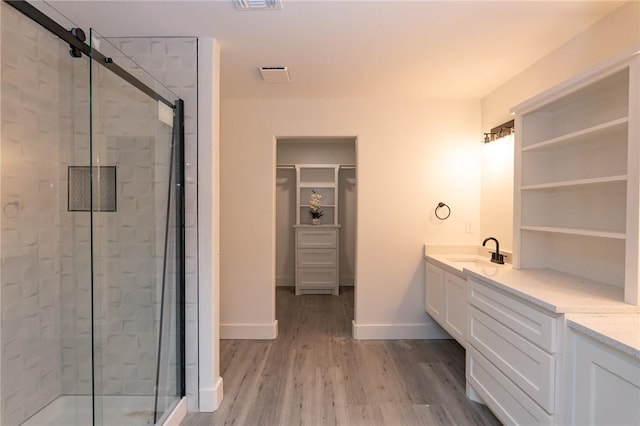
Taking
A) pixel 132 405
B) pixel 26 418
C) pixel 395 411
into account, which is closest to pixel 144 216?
pixel 132 405

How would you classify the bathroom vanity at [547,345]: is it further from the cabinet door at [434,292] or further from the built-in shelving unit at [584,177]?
the cabinet door at [434,292]

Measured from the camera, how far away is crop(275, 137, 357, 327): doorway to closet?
16.8 ft

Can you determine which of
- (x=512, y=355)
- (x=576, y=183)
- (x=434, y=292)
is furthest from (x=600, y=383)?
(x=434, y=292)

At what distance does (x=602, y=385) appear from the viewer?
122 cm

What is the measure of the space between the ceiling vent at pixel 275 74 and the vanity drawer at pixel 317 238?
2.76 metres

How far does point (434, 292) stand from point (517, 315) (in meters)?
1.41

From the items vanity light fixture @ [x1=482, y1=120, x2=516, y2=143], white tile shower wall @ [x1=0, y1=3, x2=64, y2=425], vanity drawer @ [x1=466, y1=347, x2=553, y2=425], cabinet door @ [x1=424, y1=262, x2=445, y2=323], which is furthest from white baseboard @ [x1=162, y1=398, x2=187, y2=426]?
vanity light fixture @ [x1=482, y1=120, x2=516, y2=143]

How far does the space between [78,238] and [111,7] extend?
1.38 meters

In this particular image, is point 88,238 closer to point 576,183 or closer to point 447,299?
point 447,299

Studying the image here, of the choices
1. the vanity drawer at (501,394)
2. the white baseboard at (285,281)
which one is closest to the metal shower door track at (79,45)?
the vanity drawer at (501,394)

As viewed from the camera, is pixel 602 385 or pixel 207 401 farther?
pixel 207 401

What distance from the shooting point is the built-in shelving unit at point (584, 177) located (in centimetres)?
146

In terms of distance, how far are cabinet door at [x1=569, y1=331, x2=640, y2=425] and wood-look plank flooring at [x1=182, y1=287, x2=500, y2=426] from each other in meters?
0.88

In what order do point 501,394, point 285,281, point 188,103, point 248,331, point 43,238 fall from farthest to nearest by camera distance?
point 285,281 < point 248,331 < point 188,103 < point 43,238 < point 501,394
